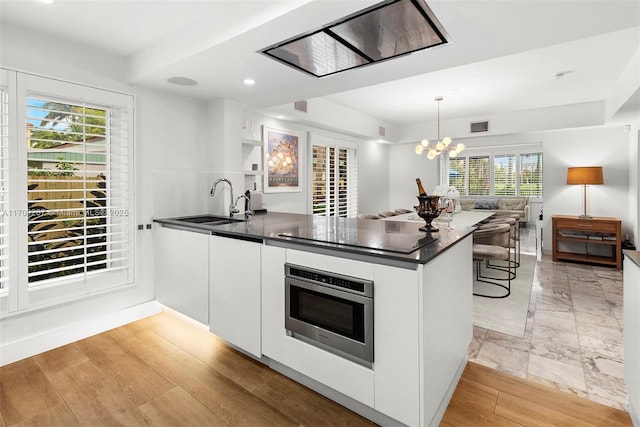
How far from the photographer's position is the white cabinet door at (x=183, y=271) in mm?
2605

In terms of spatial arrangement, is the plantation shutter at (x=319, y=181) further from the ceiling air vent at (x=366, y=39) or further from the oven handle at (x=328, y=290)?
the oven handle at (x=328, y=290)

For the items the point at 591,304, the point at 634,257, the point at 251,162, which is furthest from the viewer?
the point at 251,162

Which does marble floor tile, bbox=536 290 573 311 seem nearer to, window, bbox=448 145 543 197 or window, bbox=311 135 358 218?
window, bbox=311 135 358 218

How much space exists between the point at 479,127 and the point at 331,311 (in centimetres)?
579

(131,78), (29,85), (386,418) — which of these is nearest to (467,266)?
(386,418)

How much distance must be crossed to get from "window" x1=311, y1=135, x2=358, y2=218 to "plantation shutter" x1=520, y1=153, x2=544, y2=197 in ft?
18.6

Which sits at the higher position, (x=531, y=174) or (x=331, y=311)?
(x=531, y=174)

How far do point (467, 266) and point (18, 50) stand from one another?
3.49 metres

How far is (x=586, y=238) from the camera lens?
518 cm

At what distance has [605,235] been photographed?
510cm

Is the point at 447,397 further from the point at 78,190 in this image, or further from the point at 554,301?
the point at 78,190

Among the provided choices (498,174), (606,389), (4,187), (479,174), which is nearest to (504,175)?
(498,174)

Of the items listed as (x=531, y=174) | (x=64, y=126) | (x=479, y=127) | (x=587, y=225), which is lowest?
(x=587, y=225)

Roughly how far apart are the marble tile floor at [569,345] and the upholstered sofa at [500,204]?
5.03 metres
